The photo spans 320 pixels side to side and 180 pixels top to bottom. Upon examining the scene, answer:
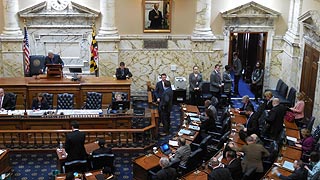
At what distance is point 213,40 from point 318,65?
13.2ft

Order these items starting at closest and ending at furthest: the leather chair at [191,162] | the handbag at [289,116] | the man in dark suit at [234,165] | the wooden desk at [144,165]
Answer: the man in dark suit at [234,165], the wooden desk at [144,165], the leather chair at [191,162], the handbag at [289,116]

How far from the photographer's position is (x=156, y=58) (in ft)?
53.9

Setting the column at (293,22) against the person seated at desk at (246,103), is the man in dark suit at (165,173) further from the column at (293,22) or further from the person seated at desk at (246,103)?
the column at (293,22)

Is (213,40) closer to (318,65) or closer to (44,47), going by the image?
(318,65)

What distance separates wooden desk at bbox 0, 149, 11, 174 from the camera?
34.8ft

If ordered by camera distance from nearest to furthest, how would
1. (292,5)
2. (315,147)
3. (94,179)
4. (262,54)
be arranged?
(94,179) < (315,147) < (292,5) < (262,54)

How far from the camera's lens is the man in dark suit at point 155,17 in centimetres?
1597

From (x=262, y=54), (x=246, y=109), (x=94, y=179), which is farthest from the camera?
(x=262, y=54)

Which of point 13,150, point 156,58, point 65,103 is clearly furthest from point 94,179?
point 156,58

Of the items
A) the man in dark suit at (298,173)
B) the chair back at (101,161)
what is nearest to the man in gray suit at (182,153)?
the chair back at (101,161)

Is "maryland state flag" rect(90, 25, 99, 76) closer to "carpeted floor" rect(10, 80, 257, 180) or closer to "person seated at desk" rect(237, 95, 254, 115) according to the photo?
"carpeted floor" rect(10, 80, 257, 180)

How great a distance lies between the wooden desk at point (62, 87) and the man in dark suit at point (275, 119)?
445cm

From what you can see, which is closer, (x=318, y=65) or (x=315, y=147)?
(x=315, y=147)

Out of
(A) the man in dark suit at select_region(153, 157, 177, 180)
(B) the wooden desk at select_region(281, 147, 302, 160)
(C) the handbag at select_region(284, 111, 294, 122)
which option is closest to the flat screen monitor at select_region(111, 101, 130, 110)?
(A) the man in dark suit at select_region(153, 157, 177, 180)
